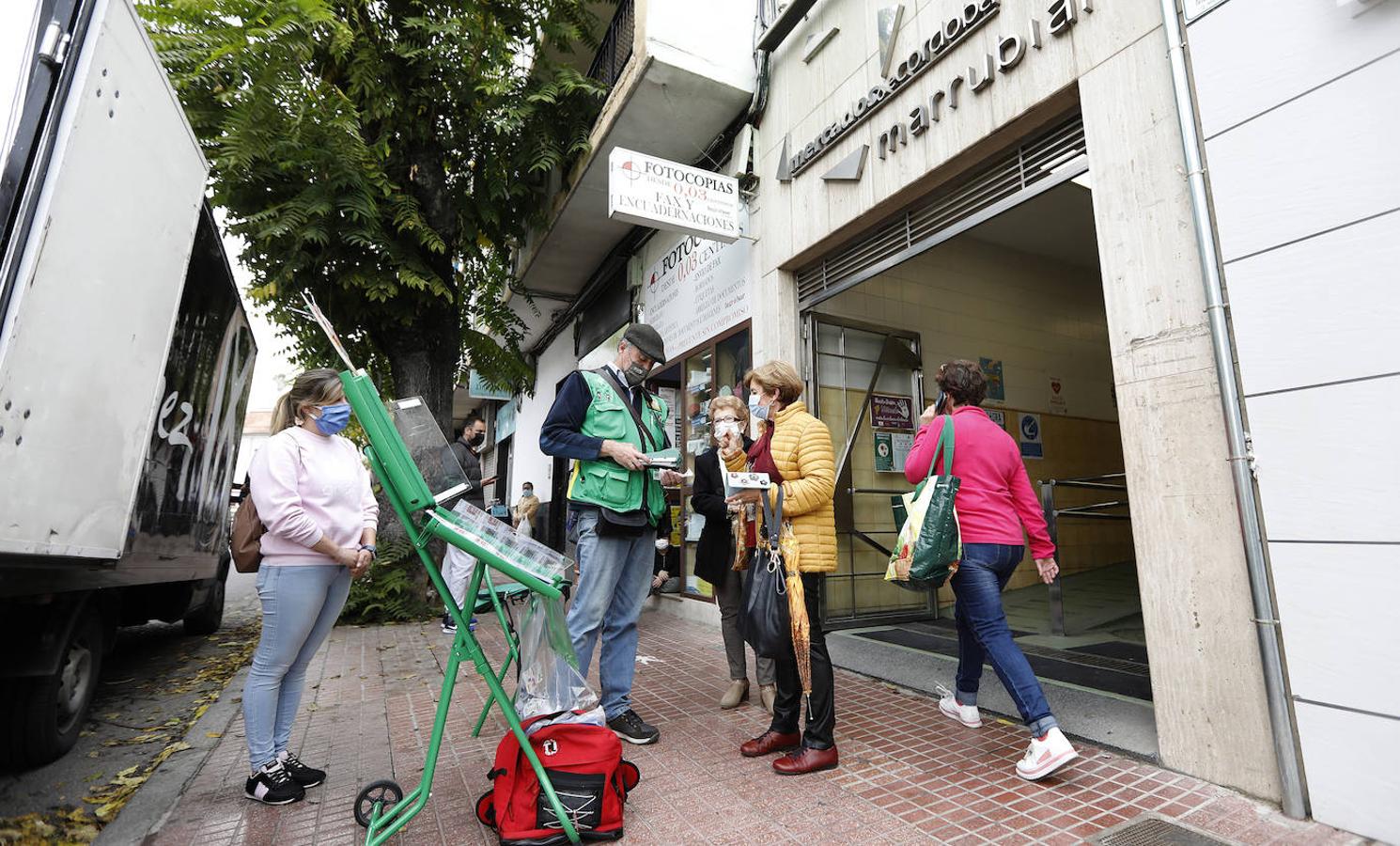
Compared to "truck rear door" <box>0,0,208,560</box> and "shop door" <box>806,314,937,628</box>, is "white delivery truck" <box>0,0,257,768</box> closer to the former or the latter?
"truck rear door" <box>0,0,208,560</box>

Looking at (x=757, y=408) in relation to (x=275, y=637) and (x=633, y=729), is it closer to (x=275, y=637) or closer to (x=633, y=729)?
(x=633, y=729)

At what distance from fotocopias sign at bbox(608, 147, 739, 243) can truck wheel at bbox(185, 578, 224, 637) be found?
18.2 feet

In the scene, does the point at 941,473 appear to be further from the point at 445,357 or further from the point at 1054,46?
the point at 445,357

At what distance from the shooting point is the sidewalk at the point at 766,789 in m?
2.39

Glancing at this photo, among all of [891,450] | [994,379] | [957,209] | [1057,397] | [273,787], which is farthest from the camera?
[1057,397]

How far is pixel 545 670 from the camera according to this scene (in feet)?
7.93

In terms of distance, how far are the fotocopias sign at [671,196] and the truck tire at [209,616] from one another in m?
5.53

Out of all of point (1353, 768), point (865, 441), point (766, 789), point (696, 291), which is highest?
point (696, 291)

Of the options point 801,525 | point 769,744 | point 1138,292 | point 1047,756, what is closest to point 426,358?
point 801,525

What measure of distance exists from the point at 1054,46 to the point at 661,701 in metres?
4.39

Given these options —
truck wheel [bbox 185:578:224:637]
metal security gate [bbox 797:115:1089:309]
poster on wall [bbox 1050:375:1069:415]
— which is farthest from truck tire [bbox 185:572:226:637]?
poster on wall [bbox 1050:375:1069:415]

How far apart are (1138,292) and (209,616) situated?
8377 millimetres

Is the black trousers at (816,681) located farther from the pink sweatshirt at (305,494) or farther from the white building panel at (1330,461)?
the pink sweatshirt at (305,494)

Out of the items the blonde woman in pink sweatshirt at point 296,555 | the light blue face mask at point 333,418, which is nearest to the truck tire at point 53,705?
the blonde woman in pink sweatshirt at point 296,555
